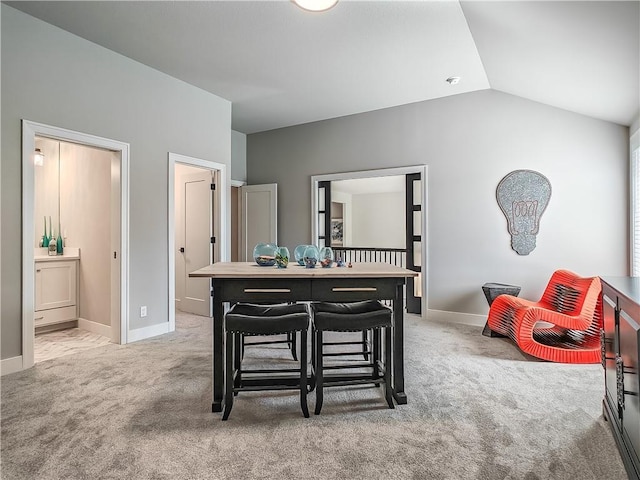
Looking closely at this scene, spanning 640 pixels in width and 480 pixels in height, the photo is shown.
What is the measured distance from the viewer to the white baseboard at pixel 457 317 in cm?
450

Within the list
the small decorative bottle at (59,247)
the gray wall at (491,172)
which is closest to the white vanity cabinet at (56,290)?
the small decorative bottle at (59,247)

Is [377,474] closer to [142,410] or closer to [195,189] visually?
[142,410]

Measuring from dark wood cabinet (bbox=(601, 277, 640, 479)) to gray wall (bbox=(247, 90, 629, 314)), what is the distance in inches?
90.5

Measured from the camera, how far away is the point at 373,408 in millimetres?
2303

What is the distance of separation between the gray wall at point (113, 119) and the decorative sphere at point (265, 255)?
1.88m

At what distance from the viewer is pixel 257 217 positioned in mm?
6203

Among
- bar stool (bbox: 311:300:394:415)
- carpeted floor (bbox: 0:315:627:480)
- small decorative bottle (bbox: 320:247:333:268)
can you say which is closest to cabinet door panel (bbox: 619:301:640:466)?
carpeted floor (bbox: 0:315:627:480)

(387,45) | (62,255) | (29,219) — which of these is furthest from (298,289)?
(62,255)

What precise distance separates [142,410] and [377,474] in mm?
1499

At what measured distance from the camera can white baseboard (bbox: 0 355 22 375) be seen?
283 cm

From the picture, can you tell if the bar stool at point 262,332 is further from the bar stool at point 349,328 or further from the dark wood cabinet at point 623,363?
the dark wood cabinet at point 623,363

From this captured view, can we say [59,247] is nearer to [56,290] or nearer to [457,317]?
[56,290]

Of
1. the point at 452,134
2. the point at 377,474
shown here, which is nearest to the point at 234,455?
the point at 377,474

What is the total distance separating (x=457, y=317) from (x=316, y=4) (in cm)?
382
